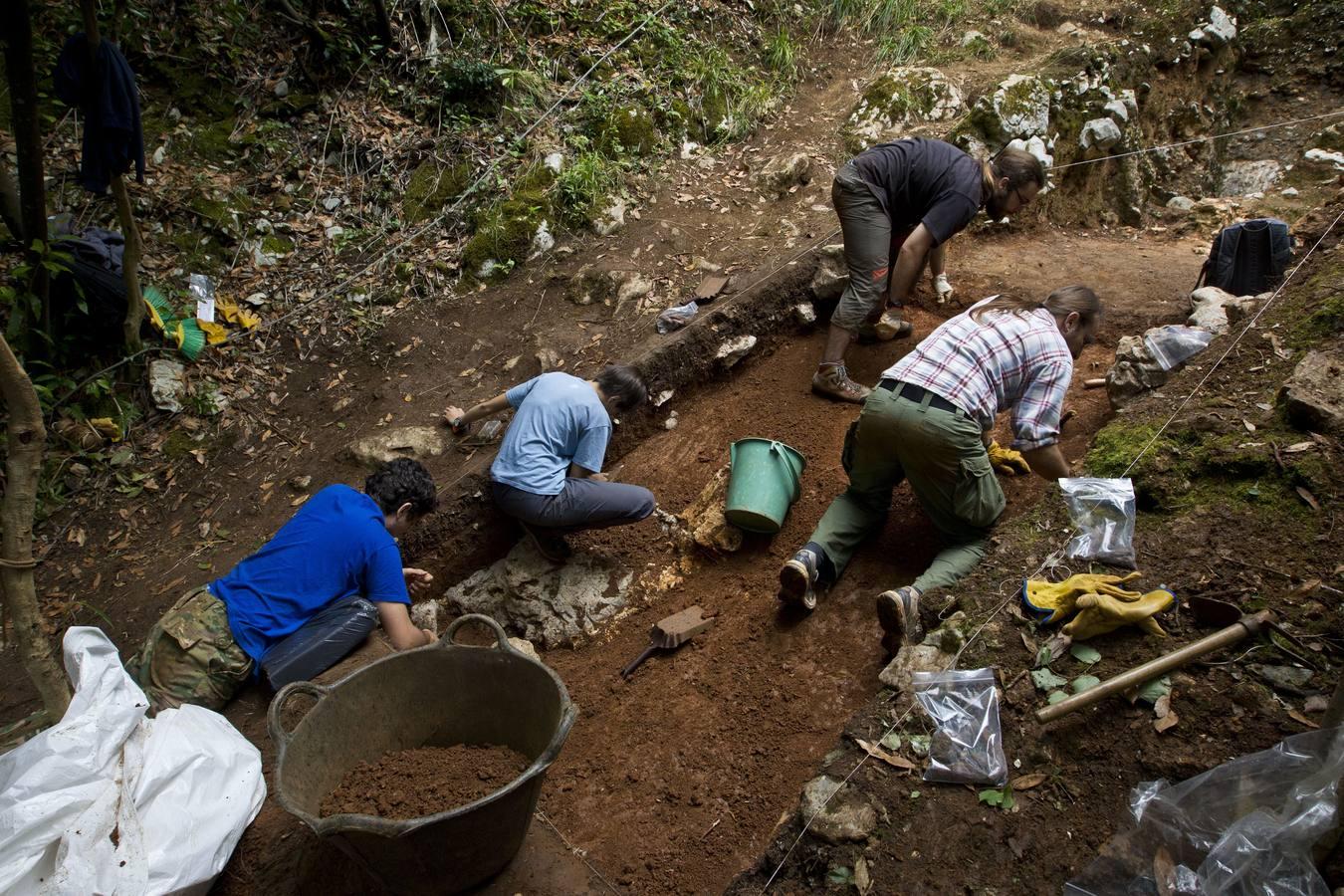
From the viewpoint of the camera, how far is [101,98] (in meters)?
4.63

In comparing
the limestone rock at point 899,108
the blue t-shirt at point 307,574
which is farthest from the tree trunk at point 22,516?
the limestone rock at point 899,108

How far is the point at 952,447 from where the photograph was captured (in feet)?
10.7

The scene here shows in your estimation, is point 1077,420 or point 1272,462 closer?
point 1272,462

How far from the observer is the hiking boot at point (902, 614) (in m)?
3.13

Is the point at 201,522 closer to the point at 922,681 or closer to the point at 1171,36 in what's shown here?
the point at 922,681

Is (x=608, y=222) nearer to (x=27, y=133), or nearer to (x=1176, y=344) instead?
(x=27, y=133)

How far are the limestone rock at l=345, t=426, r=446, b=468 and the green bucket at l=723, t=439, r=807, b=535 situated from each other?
188 cm

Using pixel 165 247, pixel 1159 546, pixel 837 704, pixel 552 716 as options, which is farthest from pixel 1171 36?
pixel 165 247

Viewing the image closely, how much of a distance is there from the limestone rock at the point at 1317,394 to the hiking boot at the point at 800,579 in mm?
1993

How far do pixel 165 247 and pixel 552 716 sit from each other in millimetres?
5214

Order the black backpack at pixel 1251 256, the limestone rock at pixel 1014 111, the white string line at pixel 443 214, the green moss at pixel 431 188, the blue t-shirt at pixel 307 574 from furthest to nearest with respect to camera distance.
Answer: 1. the green moss at pixel 431 188
2. the limestone rock at pixel 1014 111
3. the white string line at pixel 443 214
4. the black backpack at pixel 1251 256
5. the blue t-shirt at pixel 307 574

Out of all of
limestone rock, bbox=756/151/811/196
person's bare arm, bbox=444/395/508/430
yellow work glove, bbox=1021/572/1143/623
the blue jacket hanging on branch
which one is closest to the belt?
yellow work glove, bbox=1021/572/1143/623

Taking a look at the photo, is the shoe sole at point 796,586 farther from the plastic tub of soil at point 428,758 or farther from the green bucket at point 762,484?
the plastic tub of soil at point 428,758

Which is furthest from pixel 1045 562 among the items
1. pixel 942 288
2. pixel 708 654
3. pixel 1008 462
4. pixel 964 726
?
pixel 942 288
